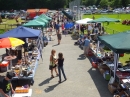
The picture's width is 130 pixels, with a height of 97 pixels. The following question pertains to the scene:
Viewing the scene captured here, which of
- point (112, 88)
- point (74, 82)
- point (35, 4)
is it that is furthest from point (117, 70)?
point (35, 4)

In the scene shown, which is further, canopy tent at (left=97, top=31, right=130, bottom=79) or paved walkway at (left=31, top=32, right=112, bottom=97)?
paved walkway at (left=31, top=32, right=112, bottom=97)

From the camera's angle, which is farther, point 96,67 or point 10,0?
point 10,0

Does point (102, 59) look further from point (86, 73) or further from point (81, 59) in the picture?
point (81, 59)

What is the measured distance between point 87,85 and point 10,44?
4683 millimetres

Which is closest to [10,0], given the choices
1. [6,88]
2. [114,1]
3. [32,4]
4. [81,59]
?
[32,4]

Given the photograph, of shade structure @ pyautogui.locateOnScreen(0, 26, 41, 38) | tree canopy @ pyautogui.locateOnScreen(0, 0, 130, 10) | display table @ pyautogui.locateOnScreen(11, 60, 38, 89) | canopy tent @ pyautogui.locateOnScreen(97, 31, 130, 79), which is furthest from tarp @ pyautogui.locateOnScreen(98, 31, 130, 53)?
tree canopy @ pyautogui.locateOnScreen(0, 0, 130, 10)

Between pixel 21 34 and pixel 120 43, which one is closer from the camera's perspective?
pixel 120 43

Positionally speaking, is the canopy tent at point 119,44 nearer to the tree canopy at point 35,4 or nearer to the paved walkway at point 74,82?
the paved walkway at point 74,82

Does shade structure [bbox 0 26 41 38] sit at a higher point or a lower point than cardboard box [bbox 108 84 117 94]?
higher

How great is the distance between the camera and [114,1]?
3612 inches

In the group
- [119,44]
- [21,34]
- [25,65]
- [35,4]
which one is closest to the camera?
[119,44]

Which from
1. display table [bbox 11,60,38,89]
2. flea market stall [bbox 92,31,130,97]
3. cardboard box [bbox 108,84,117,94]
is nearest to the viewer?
flea market stall [bbox 92,31,130,97]

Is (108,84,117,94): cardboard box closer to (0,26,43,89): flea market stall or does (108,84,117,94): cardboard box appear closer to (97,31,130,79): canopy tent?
(97,31,130,79): canopy tent

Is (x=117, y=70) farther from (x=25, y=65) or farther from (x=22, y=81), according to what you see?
(x=25, y=65)
